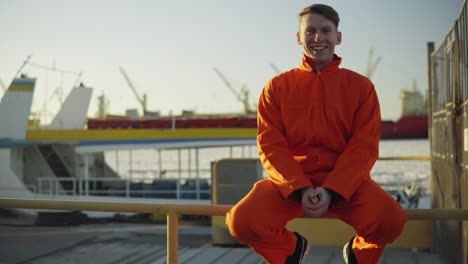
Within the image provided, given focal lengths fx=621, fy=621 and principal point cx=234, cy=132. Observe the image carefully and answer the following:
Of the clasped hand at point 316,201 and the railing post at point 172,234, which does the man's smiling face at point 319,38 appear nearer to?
the clasped hand at point 316,201

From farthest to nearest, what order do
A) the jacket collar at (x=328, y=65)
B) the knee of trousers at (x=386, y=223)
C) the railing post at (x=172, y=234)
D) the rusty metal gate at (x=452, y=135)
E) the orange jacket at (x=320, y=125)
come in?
1. the rusty metal gate at (x=452, y=135)
2. the railing post at (x=172, y=234)
3. the jacket collar at (x=328, y=65)
4. the orange jacket at (x=320, y=125)
5. the knee of trousers at (x=386, y=223)

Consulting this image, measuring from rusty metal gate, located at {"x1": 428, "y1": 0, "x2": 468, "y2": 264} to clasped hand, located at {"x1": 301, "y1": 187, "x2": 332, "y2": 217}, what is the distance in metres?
3.18

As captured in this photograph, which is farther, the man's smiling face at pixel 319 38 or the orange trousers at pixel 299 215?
the man's smiling face at pixel 319 38

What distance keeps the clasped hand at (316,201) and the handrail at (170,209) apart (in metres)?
0.37

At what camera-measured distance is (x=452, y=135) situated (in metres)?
6.84

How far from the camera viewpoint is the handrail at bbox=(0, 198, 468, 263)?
9.14ft

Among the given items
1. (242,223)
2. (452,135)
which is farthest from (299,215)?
(452,135)

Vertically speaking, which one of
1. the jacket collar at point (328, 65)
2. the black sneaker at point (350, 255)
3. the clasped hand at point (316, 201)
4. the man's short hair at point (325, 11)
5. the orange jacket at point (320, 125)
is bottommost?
the black sneaker at point (350, 255)

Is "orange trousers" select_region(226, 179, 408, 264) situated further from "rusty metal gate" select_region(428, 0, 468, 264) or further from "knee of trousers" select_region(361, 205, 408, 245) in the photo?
"rusty metal gate" select_region(428, 0, 468, 264)

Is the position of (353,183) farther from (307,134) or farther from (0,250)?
(0,250)

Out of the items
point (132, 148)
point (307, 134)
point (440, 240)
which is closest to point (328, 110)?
point (307, 134)

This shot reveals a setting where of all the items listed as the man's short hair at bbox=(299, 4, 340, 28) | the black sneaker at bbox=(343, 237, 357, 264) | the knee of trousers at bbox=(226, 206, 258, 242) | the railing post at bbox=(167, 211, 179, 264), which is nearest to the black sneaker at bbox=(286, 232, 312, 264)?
the black sneaker at bbox=(343, 237, 357, 264)

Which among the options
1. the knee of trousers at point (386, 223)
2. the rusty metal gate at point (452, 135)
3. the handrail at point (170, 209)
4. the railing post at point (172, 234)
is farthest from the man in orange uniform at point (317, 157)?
the rusty metal gate at point (452, 135)

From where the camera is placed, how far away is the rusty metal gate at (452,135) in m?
6.07
